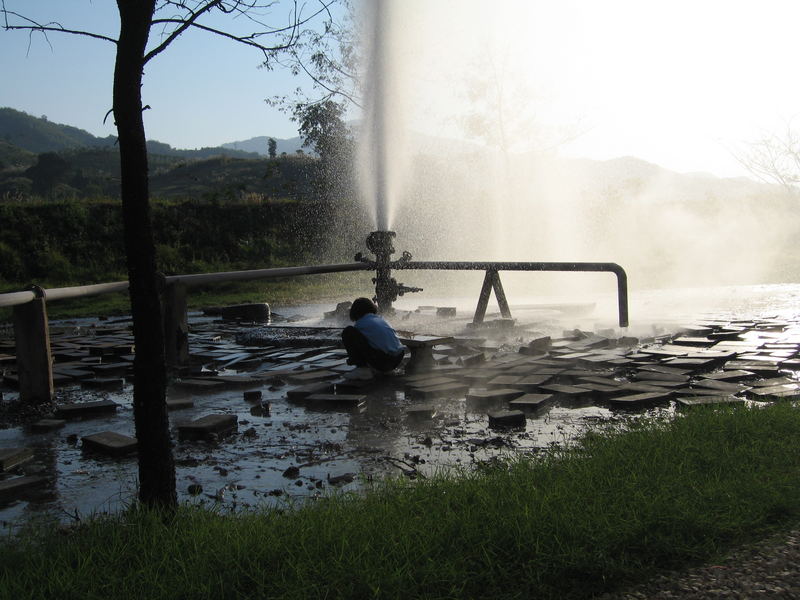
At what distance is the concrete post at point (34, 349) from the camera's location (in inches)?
254

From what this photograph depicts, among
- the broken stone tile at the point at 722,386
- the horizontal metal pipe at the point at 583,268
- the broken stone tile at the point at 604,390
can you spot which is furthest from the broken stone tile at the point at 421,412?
the horizontal metal pipe at the point at 583,268

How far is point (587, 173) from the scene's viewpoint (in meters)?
34.0

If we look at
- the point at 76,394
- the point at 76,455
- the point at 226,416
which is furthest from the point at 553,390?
the point at 76,394

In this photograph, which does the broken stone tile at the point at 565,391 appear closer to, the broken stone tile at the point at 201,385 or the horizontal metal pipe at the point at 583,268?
the broken stone tile at the point at 201,385

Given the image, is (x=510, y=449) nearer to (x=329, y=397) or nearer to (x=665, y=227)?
(x=329, y=397)

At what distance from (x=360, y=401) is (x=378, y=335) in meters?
1.21

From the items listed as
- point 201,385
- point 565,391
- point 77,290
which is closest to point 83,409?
point 201,385

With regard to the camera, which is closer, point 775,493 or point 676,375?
point 775,493

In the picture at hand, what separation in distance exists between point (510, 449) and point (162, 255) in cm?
2298

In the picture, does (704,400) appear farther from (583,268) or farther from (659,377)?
(583,268)

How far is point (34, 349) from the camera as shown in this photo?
6.54 meters

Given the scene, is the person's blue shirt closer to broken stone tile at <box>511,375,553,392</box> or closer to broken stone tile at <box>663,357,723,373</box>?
broken stone tile at <box>511,375,553,392</box>

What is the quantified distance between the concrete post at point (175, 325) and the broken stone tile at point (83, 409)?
79.8 inches

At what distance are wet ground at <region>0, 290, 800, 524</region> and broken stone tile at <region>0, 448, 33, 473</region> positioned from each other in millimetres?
34
